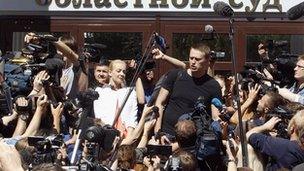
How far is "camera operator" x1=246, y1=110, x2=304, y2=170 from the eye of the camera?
6.78 m

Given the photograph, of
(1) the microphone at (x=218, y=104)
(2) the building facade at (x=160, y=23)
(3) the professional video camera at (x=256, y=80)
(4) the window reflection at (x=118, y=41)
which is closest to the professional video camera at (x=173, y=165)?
(1) the microphone at (x=218, y=104)

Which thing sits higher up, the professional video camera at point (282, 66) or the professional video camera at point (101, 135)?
the professional video camera at point (282, 66)

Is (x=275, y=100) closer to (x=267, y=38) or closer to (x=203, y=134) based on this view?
(x=203, y=134)

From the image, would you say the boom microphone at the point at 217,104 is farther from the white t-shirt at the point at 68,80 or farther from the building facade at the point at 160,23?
the building facade at the point at 160,23

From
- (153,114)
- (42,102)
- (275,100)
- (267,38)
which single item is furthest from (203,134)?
(267,38)

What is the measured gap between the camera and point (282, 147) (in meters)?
6.96

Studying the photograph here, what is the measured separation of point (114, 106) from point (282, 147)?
2.71m

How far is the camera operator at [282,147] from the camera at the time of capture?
22.2 ft

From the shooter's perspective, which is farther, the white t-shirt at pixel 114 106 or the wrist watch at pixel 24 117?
the white t-shirt at pixel 114 106

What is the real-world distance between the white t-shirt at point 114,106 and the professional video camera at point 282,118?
6.84 feet

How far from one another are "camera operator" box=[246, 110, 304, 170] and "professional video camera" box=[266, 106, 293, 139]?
23 cm

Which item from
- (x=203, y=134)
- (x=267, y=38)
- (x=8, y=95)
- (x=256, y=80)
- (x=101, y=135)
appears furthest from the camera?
(x=267, y=38)

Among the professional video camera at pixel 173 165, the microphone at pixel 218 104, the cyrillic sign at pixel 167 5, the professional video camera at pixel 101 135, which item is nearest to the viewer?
the professional video camera at pixel 101 135

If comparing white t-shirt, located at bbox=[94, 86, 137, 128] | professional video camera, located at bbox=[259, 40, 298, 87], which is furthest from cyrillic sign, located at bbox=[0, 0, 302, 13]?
professional video camera, located at bbox=[259, 40, 298, 87]
